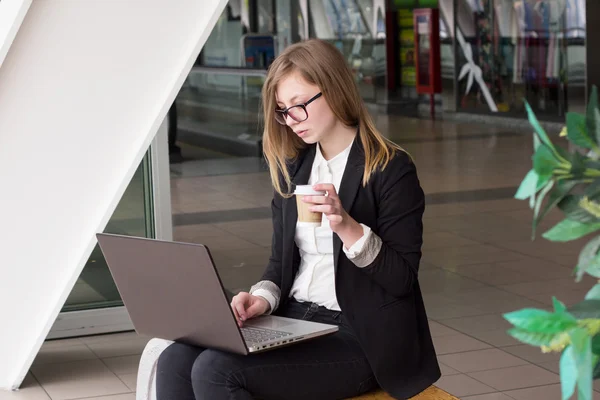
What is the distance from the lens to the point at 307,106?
2418 mm

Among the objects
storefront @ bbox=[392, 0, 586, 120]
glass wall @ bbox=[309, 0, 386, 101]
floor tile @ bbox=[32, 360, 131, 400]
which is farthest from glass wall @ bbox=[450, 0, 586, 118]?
floor tile @ bbox=[32, 360, 131, 400]

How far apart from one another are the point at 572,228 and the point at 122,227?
4309 mm

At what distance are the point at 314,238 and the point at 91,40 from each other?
3.41 feet

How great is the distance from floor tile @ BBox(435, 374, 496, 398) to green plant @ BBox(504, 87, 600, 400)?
3.00m

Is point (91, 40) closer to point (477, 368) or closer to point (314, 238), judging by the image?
point (314, 238)

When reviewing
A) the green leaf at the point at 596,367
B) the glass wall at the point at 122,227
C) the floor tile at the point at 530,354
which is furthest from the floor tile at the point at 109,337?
the green leaf at the point at 596,367

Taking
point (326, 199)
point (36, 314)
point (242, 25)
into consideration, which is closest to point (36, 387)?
point (36, 314)

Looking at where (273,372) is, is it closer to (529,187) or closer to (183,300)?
(183,300)

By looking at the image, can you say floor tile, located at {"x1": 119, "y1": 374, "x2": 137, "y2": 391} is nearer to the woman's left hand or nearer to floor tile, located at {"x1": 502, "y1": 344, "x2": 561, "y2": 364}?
floor tile, located at {"x1": 502, "y1": 344, "x2": 561, "y2": 364}

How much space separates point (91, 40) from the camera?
2.99 m

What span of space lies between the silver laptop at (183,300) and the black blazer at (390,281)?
107 mm

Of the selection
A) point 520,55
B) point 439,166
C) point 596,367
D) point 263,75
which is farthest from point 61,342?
point 520,55

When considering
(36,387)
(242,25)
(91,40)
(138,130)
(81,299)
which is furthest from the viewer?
(242,25)

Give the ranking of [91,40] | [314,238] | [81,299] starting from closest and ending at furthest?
[314,238], [91,40], [81,299]
